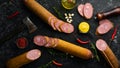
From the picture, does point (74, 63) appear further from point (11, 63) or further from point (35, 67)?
point (11, 63)

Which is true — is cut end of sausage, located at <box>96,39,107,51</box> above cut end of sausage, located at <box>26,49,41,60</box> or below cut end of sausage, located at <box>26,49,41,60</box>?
above

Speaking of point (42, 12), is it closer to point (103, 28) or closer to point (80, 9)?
point (80, 9)

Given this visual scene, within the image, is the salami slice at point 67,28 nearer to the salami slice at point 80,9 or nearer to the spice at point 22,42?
the salami slice at point 80,9

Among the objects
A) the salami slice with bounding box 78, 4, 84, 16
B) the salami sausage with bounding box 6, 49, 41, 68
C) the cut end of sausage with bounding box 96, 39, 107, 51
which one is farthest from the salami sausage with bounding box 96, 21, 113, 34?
the salami sausage with bounding box 6, 49, 41, 68

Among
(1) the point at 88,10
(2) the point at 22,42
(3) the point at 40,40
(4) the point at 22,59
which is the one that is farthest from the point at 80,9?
(4) the point at 22,59

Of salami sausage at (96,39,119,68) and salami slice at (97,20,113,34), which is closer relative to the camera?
salami sausage at (96,39,119,68)

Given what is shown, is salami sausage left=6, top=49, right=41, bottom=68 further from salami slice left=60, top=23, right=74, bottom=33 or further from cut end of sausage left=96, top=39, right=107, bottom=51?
cut end of sausage left=96, top=39, right=107, bottom=51

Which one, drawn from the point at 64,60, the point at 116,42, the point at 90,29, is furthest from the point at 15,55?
the point at 116,42
